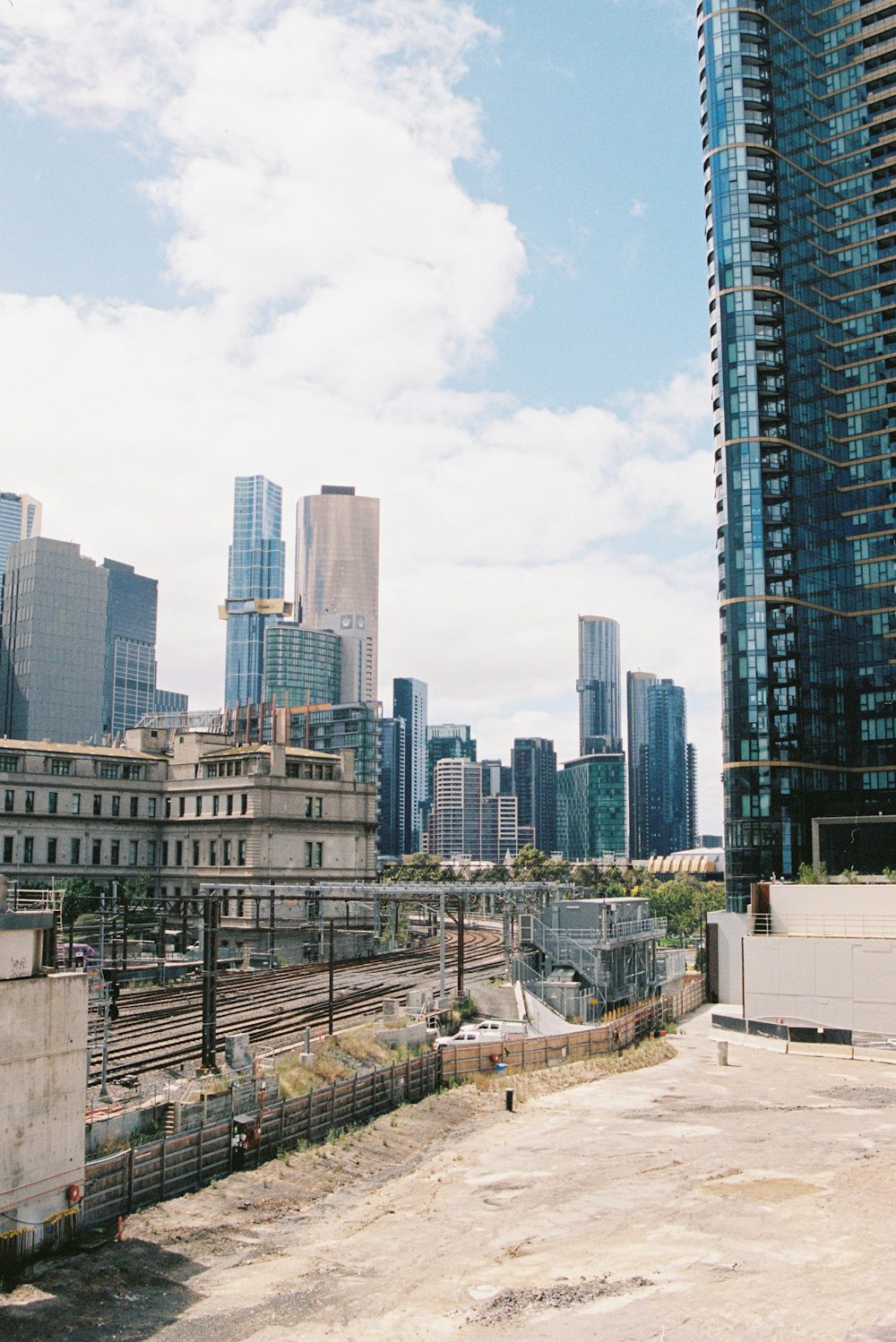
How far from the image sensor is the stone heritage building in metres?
98.2

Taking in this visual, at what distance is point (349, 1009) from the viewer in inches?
2308

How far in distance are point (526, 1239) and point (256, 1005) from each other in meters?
32.8

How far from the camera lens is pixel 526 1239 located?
29.0m

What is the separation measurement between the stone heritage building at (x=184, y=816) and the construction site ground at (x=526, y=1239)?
56542 mm

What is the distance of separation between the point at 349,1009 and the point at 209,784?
155 ft

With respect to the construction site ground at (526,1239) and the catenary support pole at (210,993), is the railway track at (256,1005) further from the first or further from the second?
the construction site ground at (526,1239)

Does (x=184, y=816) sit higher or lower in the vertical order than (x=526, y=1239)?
higher

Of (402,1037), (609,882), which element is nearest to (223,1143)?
(402,1037)

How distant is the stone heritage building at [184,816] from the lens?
9819 centimetres

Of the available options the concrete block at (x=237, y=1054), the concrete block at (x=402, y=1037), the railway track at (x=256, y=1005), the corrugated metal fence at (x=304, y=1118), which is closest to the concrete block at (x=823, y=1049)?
the corrugated metal fence at (x=304, y=1118)

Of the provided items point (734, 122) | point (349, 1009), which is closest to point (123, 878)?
point (349, 1009)

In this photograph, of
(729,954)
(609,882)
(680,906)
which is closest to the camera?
(729,954)

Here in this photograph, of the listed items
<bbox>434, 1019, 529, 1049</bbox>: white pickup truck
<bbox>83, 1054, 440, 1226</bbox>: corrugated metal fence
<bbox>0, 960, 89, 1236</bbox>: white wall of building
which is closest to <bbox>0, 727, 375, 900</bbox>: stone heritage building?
<bbox>434, 1019, 529, 1049</bbox>: white pickup truck

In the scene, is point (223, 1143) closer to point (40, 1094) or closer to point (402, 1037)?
point (40, 1094)
